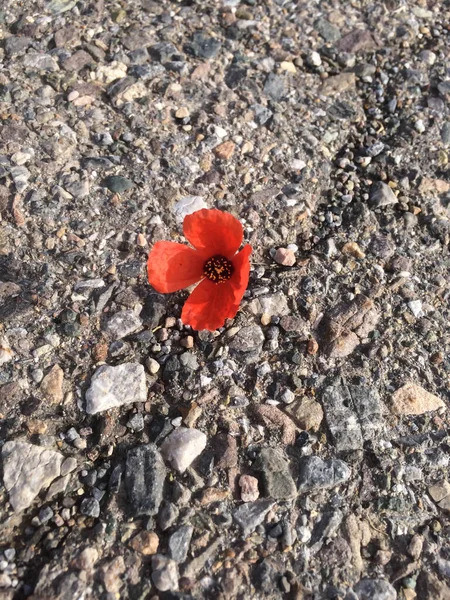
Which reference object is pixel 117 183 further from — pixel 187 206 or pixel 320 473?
pixel 320 473

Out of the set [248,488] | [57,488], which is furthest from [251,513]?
[57,488]

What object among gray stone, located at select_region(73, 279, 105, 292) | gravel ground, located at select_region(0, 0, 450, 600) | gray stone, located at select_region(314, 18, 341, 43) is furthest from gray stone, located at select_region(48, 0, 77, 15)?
gray stone, located at select_region(73, 279, 105, 292)

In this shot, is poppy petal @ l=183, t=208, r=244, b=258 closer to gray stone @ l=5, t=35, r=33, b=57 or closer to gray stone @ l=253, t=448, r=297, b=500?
gray stone @ l=253, t=448, r=297, b=500

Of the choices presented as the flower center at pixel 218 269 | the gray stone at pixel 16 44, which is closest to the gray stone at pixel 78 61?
the gray stone at pixel 16 44

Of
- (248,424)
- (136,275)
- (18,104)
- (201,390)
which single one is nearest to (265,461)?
(248,424)

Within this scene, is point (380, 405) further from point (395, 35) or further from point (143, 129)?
point (395, 35)

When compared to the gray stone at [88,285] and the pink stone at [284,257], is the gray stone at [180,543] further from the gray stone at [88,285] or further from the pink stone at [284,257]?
the pink stone at [284,257]
